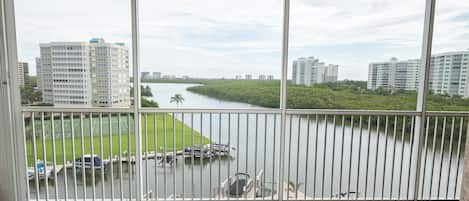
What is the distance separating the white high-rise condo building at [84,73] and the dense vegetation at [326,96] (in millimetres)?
715

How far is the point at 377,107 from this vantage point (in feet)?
8.09

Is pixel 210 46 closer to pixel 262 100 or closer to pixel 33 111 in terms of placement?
pixel 262 100

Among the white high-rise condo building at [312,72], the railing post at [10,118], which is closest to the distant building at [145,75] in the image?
the railing post at [10,118]

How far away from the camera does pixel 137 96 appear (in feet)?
7.27

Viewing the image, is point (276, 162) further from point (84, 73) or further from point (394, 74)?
point (84, 73)

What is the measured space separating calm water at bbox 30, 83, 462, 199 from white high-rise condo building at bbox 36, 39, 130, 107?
1.22 ft

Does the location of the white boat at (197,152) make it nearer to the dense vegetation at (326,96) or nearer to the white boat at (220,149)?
the white boat at (220,149)

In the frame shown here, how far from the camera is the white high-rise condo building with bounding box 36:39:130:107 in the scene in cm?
223

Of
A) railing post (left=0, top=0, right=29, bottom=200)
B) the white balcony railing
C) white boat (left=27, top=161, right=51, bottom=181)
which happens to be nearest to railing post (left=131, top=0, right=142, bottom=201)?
the white balcony railing

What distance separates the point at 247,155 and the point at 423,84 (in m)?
1.78

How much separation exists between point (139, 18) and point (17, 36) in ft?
3.53

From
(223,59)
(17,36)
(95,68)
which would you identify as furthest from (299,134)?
(17,36)

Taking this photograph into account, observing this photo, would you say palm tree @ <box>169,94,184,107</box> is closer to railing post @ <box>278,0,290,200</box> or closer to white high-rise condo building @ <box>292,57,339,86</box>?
railing post @ <box>278,0,290,200</box>

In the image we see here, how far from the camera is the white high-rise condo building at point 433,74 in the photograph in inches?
92.4
